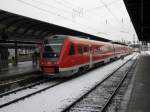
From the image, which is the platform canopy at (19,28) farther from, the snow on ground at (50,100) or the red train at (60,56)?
the snow on ground at (50,100)

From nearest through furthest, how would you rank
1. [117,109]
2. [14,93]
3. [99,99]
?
1. [117,109]
2. [99,99]
3. [14,93]

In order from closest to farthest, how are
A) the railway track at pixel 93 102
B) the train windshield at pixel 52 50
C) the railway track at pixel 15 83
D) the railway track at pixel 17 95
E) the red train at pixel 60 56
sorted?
1. the railway track at pixel 93 102
2. the railway track at pixel 17 95
3. the railway track at pixel 15 83
4. the red train at pixel 60 56
5. the train windshield at pixel 52 50

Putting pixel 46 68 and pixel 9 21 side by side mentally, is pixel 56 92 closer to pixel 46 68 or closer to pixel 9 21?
pixel 46 68

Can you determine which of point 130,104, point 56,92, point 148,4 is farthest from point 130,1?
point 130,104

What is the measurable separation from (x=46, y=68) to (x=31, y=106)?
5863 mm

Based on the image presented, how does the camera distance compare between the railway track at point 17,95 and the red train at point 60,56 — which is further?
the red train at point 60,56

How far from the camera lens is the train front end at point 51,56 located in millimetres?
14820

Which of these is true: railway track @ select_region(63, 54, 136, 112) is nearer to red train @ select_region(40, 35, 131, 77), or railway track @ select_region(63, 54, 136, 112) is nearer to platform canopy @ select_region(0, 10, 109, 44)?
red train @ select_region(40, 35, 131, 77)

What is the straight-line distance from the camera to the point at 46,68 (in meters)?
15.2

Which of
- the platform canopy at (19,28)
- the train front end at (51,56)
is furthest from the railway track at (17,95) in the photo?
the platform canopy at (19,28)

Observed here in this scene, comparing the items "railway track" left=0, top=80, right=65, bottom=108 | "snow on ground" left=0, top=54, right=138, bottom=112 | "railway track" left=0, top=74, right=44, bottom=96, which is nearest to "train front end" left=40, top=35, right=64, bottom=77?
"railway track" left=0, top=74, right=44, bottom=96

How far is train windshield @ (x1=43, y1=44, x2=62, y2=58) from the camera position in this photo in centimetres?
1495

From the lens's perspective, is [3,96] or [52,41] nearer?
[3,96]

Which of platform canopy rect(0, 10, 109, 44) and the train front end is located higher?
platform canopy rect(0, 10, 109, 44)
